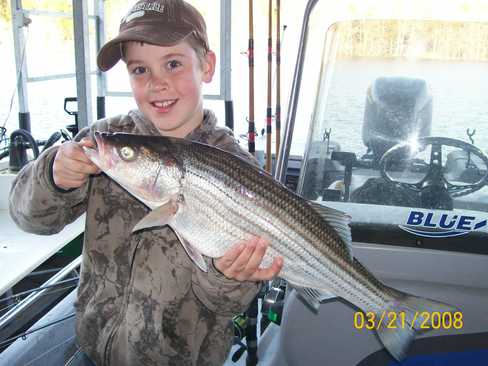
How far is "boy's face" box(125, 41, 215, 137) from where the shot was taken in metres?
2.06

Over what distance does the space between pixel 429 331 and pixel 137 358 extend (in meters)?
1.54

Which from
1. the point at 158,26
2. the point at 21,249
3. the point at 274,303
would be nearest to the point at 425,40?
the point at 158,26

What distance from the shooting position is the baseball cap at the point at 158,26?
6.55ft

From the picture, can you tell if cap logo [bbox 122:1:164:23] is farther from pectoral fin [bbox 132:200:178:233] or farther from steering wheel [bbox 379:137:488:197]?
steering wheel [bbox 379:137:488:197]

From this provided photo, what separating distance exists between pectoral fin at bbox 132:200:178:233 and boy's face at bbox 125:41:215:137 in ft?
1.67

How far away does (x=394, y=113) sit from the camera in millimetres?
2441

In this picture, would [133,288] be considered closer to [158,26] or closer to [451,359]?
[158,26]

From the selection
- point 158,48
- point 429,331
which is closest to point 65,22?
point 158,48

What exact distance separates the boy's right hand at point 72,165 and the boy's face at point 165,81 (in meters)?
0.42

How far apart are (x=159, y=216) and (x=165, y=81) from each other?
2.20ft

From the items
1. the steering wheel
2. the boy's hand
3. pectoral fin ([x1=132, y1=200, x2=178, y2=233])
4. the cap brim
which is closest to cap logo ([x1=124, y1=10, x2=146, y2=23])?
the cap brim

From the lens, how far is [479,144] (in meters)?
2.40

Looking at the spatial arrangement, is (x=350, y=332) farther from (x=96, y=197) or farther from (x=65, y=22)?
(x=65, y=22)

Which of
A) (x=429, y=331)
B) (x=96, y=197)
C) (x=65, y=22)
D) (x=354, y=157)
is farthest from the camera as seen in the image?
(x=65, y=22)
